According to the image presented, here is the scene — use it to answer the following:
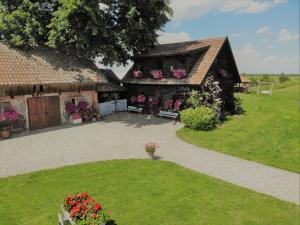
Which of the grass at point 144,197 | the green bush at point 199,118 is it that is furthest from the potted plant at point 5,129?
the green bush at point 199,118

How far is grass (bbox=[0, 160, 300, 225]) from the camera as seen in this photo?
9641 mm

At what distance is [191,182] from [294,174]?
232 inches

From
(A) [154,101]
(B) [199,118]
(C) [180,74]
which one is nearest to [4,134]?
(A) [154,101]

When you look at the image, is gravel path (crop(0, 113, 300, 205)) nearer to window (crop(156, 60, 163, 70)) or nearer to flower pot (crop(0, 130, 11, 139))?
flower pot (crop(0, 130, 11, 139))

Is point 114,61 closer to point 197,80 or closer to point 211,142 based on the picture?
point 197,80

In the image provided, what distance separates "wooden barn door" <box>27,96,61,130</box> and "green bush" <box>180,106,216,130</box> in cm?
1056

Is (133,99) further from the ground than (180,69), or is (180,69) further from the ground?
(180,69)

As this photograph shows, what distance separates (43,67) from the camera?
22172 mm

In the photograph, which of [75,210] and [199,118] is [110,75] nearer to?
[199,118]

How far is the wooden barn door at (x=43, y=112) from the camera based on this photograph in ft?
69.3

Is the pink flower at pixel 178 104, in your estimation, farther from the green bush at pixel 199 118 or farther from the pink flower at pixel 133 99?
the pink flower at pixel 133 99

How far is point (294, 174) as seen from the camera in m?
14.1

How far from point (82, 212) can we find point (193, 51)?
19.0m

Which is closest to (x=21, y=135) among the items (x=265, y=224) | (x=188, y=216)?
(x=188, y=216)
